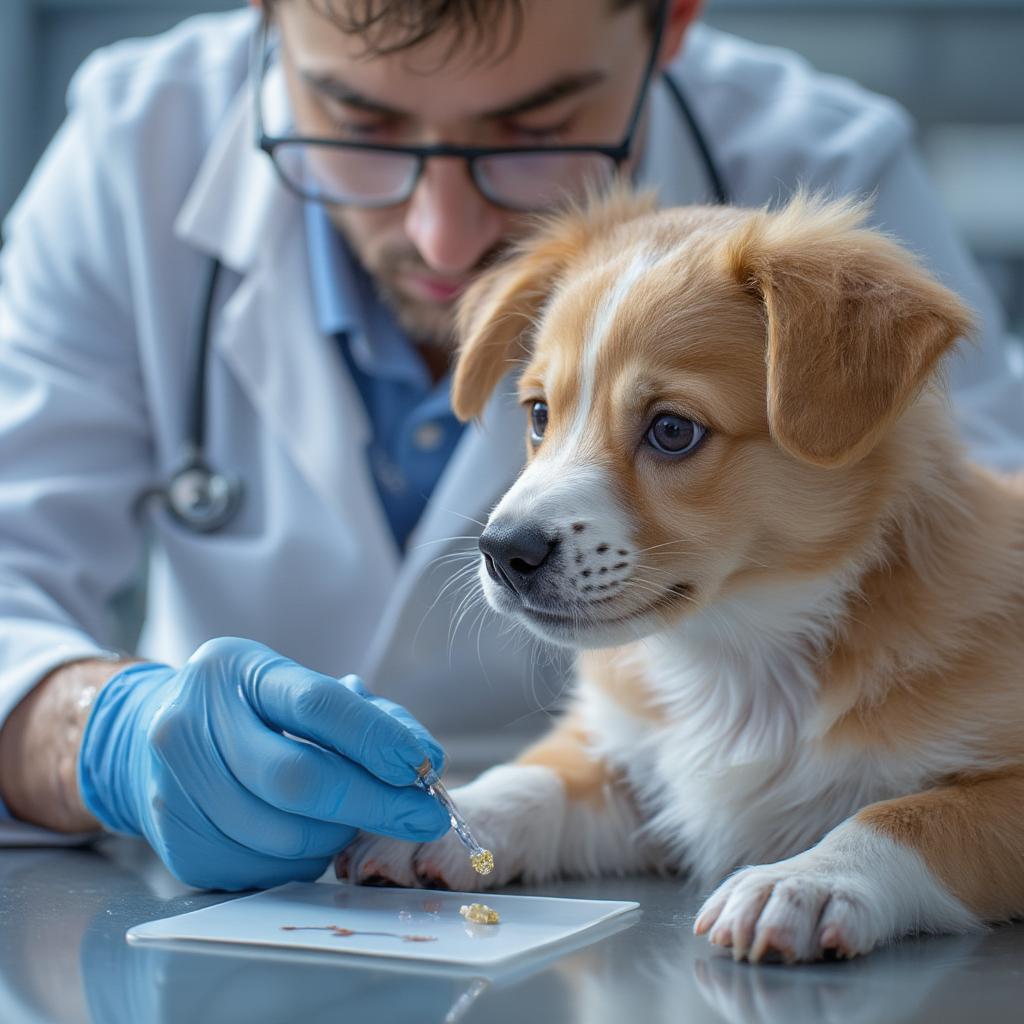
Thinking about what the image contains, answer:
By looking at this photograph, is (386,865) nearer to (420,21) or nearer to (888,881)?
(888,881)

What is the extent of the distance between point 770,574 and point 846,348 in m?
0.24

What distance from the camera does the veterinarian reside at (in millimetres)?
1663

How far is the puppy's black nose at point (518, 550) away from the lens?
1179mm

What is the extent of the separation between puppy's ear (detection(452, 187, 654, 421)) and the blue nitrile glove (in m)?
0.45

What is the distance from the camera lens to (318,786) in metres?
1.17

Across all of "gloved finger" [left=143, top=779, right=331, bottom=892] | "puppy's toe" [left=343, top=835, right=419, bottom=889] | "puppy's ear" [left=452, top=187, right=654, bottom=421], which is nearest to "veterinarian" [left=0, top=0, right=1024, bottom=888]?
"puppy's ear" [left=452, top=187, right=654, bottom=421]

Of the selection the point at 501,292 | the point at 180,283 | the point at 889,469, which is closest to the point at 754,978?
the point at 889,469

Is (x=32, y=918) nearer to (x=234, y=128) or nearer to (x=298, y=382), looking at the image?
(x=298, y=382)

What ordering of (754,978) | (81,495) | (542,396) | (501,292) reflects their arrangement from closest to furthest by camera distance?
→ (754,978), (542,396), (501,292), (81,495)

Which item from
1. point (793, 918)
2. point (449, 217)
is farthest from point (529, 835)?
point (449, 217)

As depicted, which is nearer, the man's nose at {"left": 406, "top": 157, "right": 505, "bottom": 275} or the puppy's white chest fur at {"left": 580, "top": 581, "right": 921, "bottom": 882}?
the puppy's white chest fur at {"left": 580, "top": 581, "right": 921, "bottom": 882}

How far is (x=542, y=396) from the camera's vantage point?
141 centimetres

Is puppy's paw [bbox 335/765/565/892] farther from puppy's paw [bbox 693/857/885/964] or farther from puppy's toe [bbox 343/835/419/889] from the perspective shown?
puppy's paw [bbox 693/857/885/964]

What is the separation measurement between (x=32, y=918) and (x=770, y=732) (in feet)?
2.28
